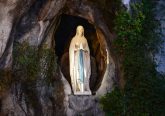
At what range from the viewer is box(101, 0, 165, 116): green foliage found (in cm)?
889

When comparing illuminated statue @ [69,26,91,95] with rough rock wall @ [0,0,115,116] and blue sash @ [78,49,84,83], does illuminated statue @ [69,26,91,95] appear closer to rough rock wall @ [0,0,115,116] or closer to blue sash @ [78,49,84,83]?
blue sash @ [78,49,84,83]

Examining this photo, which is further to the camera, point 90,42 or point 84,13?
point 90,42

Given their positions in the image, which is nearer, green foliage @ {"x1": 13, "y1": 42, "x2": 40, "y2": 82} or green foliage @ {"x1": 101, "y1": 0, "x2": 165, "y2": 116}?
green foliage @ {"x1": 101, "y1": 0, "x2": 165, "y2": 116}

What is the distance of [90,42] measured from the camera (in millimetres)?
11398

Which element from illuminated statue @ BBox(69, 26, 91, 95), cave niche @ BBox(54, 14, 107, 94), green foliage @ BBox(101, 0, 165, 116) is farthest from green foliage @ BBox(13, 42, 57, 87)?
green foliage @ BBox(101, 0, 165, 116)

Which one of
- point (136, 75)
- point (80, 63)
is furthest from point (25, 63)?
point (136, 75)

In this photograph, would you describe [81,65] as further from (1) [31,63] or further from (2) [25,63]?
(2) [25,63]

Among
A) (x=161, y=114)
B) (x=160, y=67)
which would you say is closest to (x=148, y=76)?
(x=161, y=114)

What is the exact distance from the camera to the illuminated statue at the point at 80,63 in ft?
33.6

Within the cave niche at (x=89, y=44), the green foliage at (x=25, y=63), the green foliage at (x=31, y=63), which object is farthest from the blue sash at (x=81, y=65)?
the green foliage at (x=25, y=63)

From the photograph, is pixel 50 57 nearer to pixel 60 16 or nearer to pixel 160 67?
pixel 60 16

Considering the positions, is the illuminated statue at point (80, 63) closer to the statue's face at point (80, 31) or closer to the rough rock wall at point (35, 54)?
the statue's face at point (80, 31)

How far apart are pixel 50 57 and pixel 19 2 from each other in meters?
1.34

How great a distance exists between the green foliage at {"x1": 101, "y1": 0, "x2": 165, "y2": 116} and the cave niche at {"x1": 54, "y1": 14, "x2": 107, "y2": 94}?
1564 millimetres
